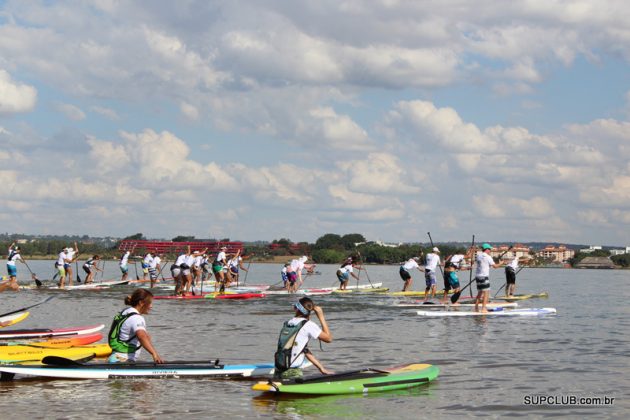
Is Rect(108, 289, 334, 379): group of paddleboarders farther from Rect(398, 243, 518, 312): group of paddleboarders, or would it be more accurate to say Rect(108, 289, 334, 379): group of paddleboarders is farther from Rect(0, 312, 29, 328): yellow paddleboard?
Rect(398, 243, 518, 312): group of paddleboarders

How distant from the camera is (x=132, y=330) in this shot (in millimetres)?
14781

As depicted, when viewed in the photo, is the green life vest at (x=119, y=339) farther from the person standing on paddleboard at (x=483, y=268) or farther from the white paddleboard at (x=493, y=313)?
the white paddleboard at (x=493, y=313)

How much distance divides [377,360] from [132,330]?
20.5 feet

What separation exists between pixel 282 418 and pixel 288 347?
1618 millimetres

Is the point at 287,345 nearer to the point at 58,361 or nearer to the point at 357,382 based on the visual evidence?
the point at 357,382

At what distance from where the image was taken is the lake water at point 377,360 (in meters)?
13.4

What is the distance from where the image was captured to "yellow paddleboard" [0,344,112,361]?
16.6 meters

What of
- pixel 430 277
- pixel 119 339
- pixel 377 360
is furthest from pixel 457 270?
pixel 119 339

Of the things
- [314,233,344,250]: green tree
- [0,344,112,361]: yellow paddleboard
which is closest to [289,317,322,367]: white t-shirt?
[0,344,112,361]: yellow paddleboard

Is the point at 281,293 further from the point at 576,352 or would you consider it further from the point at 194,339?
the point at 576,352

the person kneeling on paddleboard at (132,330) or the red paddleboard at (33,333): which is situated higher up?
the person kneeling on paddleboard at (132,330)

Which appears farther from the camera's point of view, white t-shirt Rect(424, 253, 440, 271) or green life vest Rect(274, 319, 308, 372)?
white t-shirt Rect(424, 253, 440, 271)

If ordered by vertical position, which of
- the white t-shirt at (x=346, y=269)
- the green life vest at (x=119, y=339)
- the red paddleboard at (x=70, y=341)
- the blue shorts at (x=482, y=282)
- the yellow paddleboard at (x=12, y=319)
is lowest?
the red paddleboard at (x=70, y=341)

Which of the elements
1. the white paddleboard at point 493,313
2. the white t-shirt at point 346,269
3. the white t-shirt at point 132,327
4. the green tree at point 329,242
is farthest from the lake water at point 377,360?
the green tree at point 329,242
